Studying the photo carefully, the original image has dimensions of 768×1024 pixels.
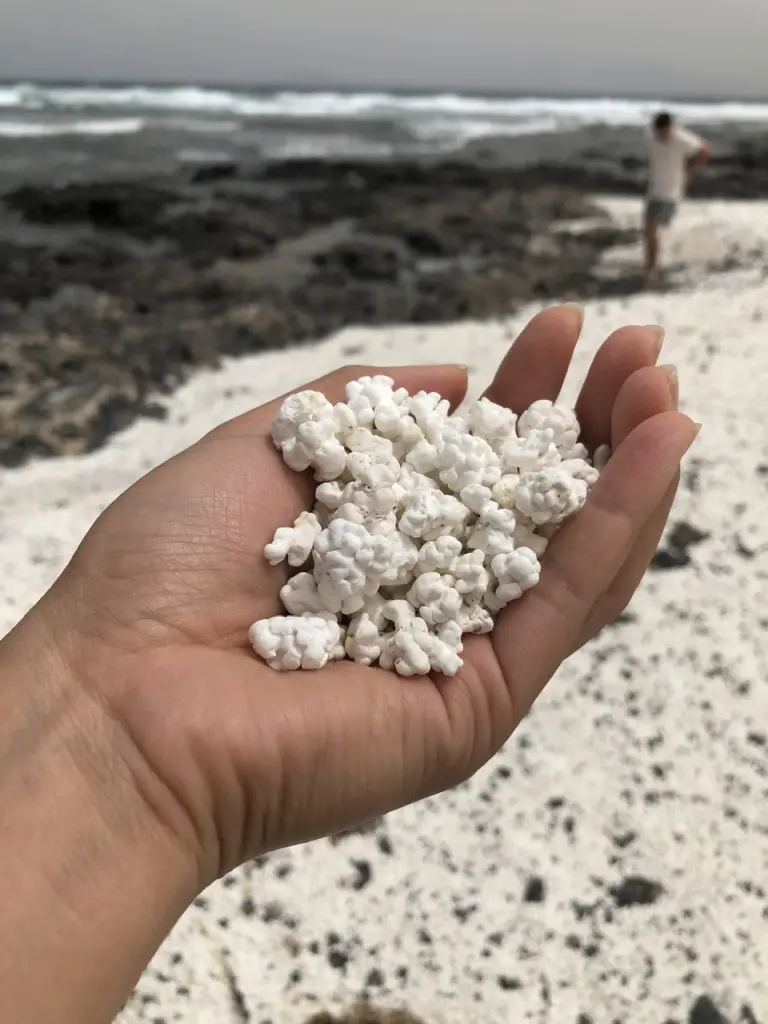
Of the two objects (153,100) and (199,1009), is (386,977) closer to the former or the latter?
(199,1009)

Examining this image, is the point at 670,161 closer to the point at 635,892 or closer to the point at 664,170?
the point at 664,170

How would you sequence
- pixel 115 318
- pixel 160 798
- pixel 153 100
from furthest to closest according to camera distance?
1. pixel 153 100
2. pixel 115 318
3. pixel 160 798

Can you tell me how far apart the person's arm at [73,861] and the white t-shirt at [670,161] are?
3.88 metres

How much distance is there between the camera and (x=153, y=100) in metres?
14.5

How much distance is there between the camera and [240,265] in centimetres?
452

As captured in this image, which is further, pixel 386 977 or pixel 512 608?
pixel 386 977

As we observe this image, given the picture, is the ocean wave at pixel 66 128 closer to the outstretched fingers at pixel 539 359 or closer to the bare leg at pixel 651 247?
the bare leg at pixel 651 247

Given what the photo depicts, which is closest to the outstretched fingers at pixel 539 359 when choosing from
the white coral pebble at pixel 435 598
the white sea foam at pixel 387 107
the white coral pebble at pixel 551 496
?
the white coral pebble at pixel 551 496

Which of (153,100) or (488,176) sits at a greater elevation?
(153,100)

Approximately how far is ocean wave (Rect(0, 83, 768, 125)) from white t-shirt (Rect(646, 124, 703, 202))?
9.20 meters

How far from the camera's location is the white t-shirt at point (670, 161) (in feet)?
13.1

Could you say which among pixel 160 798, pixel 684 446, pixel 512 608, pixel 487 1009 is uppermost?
pixel 684 446

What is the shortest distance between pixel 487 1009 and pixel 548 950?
142mm

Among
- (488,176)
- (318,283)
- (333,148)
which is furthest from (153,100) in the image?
(318,283)
